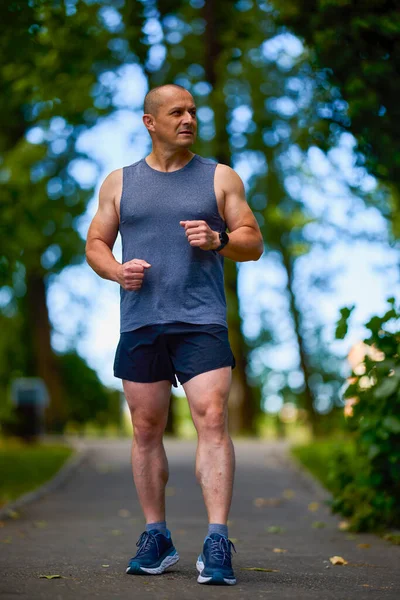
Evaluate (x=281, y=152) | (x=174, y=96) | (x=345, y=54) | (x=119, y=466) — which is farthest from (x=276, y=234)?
(x=174, y=96)

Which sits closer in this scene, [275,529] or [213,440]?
[213,440]

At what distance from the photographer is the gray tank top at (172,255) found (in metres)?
5.13

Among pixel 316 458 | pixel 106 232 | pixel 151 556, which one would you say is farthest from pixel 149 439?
pixel 316 458

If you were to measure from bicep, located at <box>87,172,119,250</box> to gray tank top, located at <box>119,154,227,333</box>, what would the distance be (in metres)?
0.13

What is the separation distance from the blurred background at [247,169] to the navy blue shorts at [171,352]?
225 centimetres

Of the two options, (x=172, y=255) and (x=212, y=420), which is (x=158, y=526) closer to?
(x=212, y=420)

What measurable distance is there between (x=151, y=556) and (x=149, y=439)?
0.56 metres

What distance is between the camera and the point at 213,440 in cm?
502

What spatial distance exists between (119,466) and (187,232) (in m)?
12.2

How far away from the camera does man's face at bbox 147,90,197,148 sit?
520 centimetres

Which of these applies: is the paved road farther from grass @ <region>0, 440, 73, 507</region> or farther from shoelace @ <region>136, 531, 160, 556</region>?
grass @ <region>0, 440, 73, 507</region>

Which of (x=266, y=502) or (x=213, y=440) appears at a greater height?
(x=213, y=440)

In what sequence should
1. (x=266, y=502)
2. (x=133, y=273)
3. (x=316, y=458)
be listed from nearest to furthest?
(x=133, y=273)
(x=266, y=502)
(x=316, y=458)

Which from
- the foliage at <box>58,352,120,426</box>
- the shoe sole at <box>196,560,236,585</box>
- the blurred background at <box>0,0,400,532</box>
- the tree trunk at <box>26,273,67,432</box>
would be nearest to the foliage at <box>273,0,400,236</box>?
the blurred background at <box>0,0,400,532</box>
